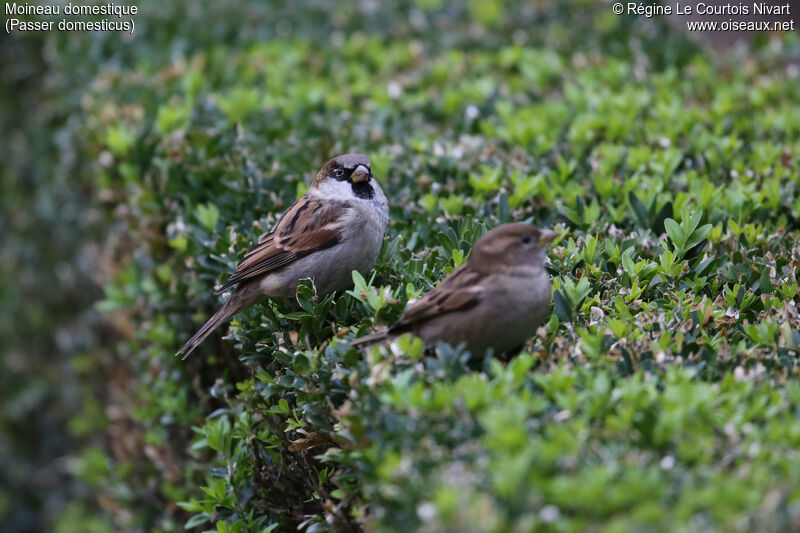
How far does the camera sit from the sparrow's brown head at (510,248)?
10.2 feet

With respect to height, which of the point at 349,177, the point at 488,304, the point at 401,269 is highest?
the point at 349,177

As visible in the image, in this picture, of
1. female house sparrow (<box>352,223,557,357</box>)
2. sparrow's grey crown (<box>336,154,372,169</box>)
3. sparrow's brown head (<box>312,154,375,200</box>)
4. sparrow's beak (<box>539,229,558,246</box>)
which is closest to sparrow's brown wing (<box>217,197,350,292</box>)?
sparrow's brown head (<box>312,154,375,200</box>)

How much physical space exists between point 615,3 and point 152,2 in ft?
14.4

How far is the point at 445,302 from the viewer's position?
3045mm

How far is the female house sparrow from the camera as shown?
9.84ft

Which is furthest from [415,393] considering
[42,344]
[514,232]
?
[42,344]

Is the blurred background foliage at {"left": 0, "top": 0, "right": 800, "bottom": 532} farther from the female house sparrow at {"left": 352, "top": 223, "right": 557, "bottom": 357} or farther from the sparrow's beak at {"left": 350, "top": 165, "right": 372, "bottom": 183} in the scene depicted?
the sparrow's beak at {"left": 350, "top": 165, "right": 372, "bottom": 183}

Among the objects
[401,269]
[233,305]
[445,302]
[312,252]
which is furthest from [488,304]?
[233,305]

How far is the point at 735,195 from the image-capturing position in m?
4.49

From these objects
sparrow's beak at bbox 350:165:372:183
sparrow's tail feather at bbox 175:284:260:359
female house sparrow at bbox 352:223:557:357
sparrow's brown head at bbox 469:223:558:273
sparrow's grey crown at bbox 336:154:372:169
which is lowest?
sparrow's tail feather at bbox 175:284:260:359

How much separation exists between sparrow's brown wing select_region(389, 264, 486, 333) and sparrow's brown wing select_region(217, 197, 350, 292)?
3.58ft

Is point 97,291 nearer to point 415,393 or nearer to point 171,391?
point 171,391

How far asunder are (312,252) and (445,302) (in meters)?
1.20

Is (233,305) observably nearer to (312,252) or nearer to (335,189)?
(312,252)
